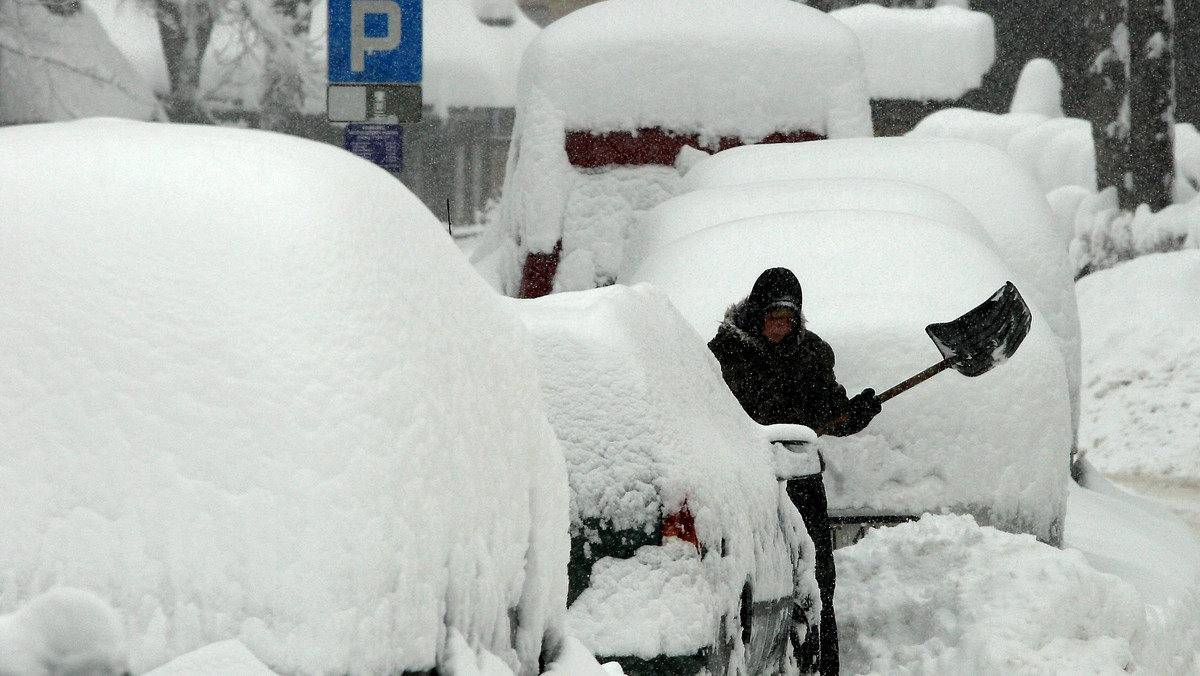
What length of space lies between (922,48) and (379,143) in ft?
83.0

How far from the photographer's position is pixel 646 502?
11.7 feet

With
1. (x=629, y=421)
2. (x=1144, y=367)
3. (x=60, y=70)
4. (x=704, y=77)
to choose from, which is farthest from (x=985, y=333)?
(x=60, y=70)

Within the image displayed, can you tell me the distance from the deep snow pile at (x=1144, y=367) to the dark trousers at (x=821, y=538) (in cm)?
700

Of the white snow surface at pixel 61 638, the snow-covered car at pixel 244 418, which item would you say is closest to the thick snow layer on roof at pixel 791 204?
the snow-covered car at pixel 244 418

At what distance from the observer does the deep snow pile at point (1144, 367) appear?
39.5 feet

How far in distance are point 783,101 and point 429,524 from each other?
320 inches

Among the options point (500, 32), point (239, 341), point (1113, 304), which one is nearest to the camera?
point (239, 341)

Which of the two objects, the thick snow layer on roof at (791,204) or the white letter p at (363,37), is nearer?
the thick snow layer on roof at (791,204)

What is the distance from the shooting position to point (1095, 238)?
1914 cm

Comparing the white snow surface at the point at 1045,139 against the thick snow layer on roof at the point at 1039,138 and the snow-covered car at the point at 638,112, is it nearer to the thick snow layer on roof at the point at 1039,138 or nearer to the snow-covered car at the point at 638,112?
the thick snow layer on roof at the point at 1039,138

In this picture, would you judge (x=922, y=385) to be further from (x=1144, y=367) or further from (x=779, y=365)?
(x=1144, y=367)

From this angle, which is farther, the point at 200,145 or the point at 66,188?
the point at 200,145

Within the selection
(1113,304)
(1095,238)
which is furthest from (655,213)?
(1095,238)

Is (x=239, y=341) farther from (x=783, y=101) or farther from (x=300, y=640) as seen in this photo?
(x=783, y=101)
